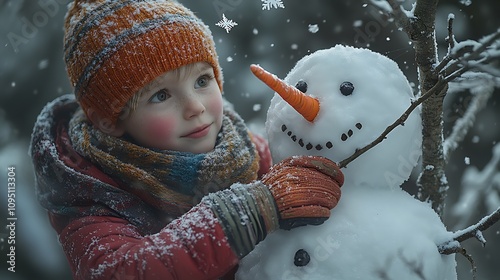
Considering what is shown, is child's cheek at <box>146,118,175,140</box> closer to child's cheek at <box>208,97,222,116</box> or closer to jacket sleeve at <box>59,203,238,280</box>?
child's cheek at <box>208,97,222,116</box>

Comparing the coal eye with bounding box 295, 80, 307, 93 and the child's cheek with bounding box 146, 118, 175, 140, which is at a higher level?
the coal eye with bounding box 295, 80, 307, 93

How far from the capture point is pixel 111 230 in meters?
1.03

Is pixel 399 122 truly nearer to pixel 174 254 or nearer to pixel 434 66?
pixel 434 66

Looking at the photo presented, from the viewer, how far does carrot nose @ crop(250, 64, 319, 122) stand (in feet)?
3.22

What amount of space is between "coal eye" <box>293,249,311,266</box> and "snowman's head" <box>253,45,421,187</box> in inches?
6.5

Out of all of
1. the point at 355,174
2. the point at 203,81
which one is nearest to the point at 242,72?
the point at 203,81

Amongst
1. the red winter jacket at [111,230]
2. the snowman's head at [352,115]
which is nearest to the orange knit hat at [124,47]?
the red winter jacket at [111,230]

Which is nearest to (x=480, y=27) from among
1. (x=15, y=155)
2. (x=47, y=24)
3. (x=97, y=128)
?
(x=97, y=128)

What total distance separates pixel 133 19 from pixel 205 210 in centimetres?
44

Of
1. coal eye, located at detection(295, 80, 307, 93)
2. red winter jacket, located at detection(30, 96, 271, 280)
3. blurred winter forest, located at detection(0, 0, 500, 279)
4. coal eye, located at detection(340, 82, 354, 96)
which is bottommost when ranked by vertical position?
blurred winter forest, located at detection(0, 0, 500, 279)

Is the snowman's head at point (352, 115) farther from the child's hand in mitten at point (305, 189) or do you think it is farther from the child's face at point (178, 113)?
the child's face at point (178, 113)

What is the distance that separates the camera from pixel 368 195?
100 cm

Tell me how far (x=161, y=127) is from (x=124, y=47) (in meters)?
0.17

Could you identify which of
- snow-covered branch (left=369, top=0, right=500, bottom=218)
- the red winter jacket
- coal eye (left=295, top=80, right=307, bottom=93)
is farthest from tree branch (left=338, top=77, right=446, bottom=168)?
the red winter jacket
